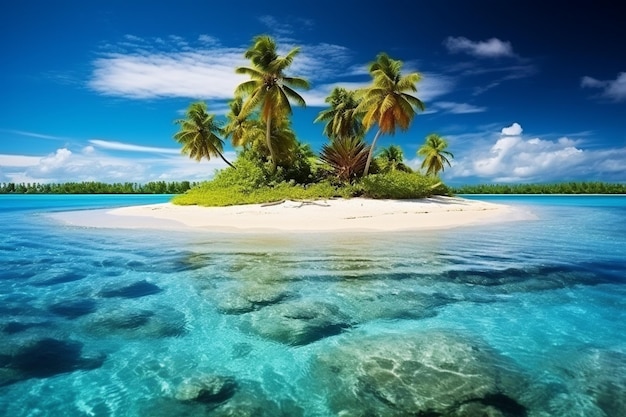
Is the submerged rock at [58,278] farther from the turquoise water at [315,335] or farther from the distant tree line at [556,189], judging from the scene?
the distant tree line at [556,189]

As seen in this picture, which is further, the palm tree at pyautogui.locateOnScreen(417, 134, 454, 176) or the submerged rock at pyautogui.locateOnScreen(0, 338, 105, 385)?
the palm tree at pyautogui.locateOnScreen(417, 134, 454, 176)

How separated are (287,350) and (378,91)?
25.4m

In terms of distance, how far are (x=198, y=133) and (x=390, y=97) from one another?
56.6ft

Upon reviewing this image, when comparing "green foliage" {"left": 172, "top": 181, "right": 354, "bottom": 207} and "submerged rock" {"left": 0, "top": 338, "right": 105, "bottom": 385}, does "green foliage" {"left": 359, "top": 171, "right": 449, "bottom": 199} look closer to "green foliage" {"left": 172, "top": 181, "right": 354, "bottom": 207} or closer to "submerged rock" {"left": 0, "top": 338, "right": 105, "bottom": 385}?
"green foliage" {"left": 172, "top": 181, "right": 354, "bottom": 207}

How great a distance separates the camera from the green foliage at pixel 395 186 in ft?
87.7

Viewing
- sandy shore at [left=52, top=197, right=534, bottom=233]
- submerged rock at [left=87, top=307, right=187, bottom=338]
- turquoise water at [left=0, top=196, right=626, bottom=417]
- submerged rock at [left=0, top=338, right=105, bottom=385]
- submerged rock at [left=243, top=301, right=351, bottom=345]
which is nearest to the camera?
turquoise water at [left=0, top=196, right=626, bottom=417]

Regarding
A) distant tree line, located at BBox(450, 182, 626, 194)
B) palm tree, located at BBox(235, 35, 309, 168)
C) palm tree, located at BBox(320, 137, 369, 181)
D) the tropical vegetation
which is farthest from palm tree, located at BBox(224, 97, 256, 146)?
distant tree line, located at BBox(450, 182, 626, 194)

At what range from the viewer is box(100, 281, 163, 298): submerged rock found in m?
7.39

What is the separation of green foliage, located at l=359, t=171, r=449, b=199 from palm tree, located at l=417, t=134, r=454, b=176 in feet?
64.7

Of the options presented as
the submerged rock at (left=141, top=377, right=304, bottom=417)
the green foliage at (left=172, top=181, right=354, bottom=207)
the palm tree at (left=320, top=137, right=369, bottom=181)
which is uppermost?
the palm tree at (left=320, top=137, right=369, bottom=181)

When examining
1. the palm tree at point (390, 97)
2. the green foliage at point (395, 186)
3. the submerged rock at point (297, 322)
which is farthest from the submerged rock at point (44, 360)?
the palm tree at point (390, 97)

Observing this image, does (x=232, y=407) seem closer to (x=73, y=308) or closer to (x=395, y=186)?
(x=73, y=308)

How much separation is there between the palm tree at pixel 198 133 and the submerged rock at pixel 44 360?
31803 millimetres

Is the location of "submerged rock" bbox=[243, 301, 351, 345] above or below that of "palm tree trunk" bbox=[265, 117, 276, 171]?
below
